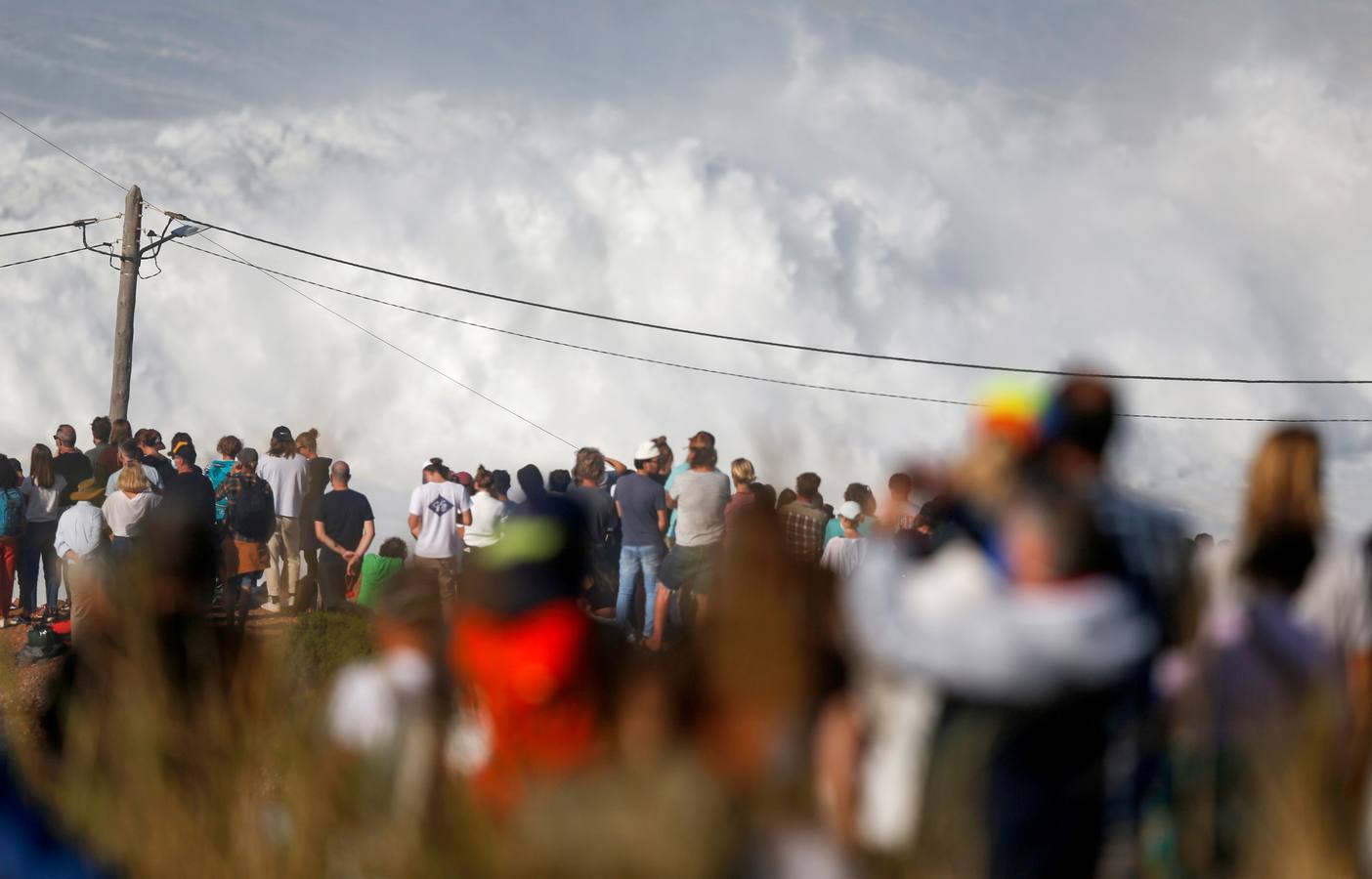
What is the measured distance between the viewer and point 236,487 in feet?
39.8

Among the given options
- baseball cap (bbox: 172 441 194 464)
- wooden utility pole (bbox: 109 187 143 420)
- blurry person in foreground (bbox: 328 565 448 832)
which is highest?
wooden utility pole (bbox: 109 187 143 420)

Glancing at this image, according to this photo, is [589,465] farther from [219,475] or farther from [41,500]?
[41,500]

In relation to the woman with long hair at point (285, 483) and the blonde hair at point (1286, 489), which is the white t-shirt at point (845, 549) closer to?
the blonde hair at point (1286, 489)

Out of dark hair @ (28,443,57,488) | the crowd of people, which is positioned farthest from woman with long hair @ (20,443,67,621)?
the crowd of people

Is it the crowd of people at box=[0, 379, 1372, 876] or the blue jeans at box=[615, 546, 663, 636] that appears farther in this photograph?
the blue jeans at box=[615, 546, 663, 636]

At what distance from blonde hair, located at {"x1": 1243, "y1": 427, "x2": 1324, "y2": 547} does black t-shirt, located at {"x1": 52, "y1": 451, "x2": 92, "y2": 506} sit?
1158 centimetres

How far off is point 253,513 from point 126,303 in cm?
1096

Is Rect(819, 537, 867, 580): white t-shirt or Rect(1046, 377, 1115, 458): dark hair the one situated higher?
Rect(1046, 377, 1115, 458): dark hair

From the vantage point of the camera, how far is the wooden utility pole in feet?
67.8

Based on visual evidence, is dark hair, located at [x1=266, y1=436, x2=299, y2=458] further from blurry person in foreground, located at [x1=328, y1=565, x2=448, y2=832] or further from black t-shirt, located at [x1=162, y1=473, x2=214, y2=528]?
blurry person in foreground, located at [x1=328, y1=565, x2=448, y2=832]

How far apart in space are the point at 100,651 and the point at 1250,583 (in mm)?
Answer: 2746

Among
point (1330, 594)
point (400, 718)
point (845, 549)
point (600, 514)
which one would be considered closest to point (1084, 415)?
point (1330, 594)

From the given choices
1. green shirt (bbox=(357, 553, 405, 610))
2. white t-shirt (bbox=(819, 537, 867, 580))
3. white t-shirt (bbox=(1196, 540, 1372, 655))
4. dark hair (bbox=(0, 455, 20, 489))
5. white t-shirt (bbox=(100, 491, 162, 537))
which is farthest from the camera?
dark hair (bbox=(0, 455, 20, 489))

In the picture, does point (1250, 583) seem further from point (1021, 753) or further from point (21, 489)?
point (21, 489)
